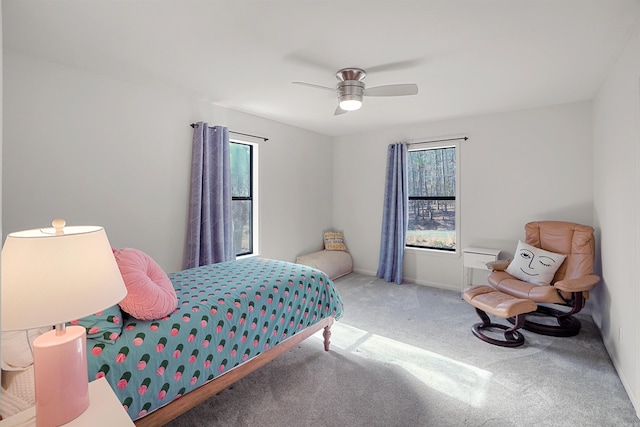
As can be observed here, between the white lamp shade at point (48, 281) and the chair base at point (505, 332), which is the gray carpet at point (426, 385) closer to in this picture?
the chair base at point (505, 332)

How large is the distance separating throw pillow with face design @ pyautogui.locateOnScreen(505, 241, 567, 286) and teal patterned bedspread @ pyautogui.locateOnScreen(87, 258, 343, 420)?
6.92ft

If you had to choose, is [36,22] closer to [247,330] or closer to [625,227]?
[247,330]

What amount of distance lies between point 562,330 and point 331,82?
10.8 ft

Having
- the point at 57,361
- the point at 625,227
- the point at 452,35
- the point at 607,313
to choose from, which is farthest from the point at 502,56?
the point at 57,361

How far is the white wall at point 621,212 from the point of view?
2027mm

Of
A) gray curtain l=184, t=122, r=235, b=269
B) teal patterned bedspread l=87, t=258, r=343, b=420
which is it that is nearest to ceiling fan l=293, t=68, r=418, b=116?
gray curtain l=184, t=122, r=235, b=269

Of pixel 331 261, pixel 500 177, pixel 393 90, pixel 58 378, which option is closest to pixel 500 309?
pixel 500 177

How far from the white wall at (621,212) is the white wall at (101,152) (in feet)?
12.2

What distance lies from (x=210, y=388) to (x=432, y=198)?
3.96 metres

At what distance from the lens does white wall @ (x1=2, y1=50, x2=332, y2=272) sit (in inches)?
94.6

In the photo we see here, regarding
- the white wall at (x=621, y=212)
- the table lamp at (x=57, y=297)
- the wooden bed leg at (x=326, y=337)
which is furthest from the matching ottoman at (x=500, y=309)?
the table lamp at (x=57, y=297)

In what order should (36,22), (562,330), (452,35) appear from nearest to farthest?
(36,22) < (452,35) < (562,330)

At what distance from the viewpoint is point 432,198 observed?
475cm

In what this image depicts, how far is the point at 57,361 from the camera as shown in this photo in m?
1.04
